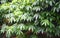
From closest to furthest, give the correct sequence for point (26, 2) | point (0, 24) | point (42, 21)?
point (42, 21), point (26, 2), point (0, 24)

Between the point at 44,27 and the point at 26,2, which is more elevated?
the point at 26,2

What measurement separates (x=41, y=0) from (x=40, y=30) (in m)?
0.62

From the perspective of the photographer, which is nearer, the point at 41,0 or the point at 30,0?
the point at 41,0

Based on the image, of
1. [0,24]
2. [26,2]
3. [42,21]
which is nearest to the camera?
[42,21]

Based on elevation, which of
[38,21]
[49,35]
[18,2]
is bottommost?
[49,35]

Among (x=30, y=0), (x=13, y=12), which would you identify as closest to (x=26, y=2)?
(x=30, y=0)

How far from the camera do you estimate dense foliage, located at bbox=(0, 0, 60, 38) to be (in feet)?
11.8

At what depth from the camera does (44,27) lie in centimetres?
363

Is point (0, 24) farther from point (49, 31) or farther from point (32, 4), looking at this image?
point (49, 31)

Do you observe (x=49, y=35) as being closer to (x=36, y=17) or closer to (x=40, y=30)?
(x=40, y=30)

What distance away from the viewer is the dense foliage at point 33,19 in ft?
11.8

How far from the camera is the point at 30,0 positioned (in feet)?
12.5

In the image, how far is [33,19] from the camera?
3.68 meters

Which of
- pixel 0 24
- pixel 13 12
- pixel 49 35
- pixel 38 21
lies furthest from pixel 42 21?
pixel 0 24
